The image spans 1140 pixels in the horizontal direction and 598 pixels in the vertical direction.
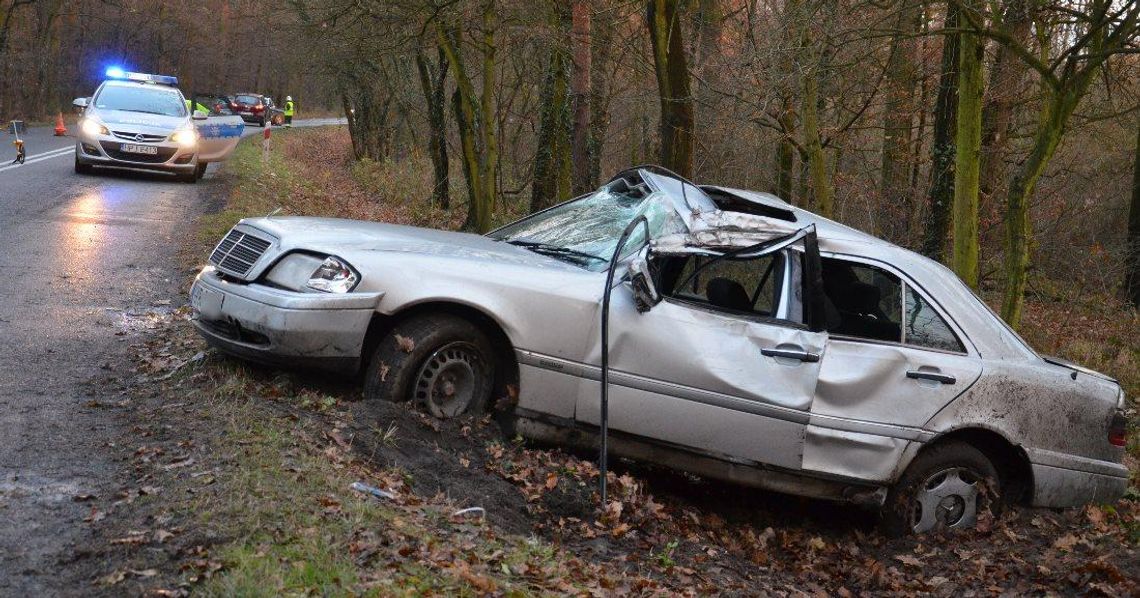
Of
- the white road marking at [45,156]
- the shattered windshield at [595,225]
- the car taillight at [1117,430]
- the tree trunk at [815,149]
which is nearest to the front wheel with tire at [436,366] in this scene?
the shattered windshield at [595,225]

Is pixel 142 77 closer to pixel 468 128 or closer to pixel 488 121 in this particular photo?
pixel 468 128

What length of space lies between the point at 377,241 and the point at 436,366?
2.81 ft

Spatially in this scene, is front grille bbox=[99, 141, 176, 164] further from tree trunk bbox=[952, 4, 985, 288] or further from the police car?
tree trunk bbox=[952, 4, 985, 288]

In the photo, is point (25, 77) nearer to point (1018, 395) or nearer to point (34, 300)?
point (34, 300)

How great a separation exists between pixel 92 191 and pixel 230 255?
1301 cm

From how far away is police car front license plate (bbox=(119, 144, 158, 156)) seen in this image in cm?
2073

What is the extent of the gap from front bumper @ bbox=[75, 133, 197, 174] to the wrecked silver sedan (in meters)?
15.3

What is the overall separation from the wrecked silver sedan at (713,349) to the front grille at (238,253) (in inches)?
Answer: 0.6

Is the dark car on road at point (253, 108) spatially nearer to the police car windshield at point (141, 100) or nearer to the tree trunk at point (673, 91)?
the police car windshield at point (141, 100)

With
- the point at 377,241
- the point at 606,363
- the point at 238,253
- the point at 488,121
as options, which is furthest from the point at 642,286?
the point at 488,121

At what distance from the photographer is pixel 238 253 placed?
674cm

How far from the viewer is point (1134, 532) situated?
685cm

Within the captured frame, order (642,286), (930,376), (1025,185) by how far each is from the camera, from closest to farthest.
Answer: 1. (642,286)
2. (930,376)
3. (1025,185)

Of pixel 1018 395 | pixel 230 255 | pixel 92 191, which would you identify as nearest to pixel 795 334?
pixel 1018 395
